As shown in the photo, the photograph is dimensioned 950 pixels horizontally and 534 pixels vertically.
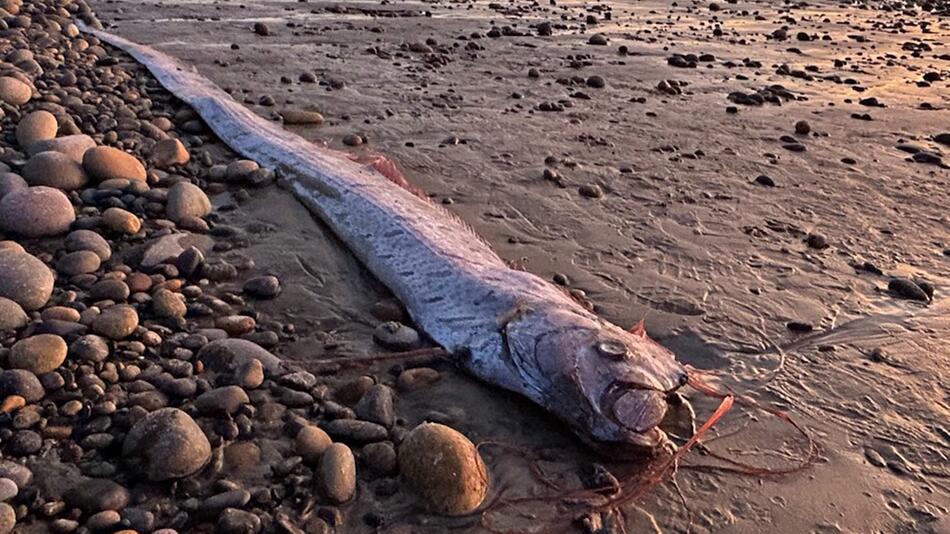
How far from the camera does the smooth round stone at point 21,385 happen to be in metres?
3.40

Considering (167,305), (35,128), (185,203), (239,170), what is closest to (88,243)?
(185,203)

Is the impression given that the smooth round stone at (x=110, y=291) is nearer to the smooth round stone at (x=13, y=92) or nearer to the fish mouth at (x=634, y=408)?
the fish mouth at (x=634, y=408)

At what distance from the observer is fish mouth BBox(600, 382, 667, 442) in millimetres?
3367

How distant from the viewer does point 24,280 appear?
4145 mm

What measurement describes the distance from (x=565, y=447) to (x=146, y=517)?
5.87ft

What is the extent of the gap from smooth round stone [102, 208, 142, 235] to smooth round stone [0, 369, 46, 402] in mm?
1808

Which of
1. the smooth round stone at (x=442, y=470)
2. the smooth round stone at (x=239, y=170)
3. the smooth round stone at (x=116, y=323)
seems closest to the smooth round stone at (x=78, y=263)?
the smooth round stone at (x=116, y=323)

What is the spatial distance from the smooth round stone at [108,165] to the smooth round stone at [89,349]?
7.46ft

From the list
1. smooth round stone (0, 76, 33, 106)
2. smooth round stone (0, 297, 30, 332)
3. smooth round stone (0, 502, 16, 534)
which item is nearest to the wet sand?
smooth round stone (0, 502, 16, 534)

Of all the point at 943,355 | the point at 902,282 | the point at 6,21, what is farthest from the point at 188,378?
the point at 6,21

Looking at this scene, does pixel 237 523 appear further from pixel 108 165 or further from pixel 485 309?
pixel 108 165

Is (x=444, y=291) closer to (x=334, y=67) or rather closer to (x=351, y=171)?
(x=351, y=171)

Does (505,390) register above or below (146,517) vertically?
below

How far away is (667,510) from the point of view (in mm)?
3260
